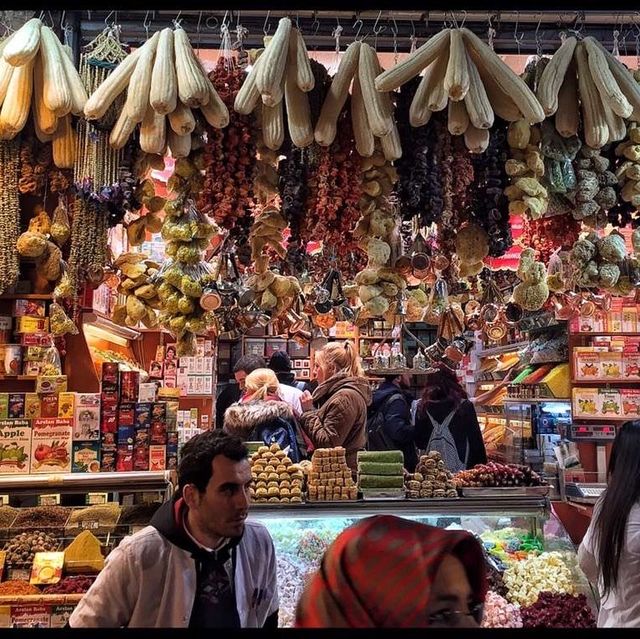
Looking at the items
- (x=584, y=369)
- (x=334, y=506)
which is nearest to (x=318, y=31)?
(x=334, y=506)

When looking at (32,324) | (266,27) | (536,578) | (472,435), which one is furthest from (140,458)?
(472,435)

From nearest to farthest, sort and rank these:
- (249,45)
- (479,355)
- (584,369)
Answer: (249,45) < (584,369) < (479,355)

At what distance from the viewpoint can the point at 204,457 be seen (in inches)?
91.7

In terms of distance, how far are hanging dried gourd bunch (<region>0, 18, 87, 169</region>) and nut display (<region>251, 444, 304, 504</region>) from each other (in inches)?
79.4

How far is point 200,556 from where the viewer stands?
2242 millimetres

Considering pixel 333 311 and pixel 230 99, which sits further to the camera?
pixel 333 311

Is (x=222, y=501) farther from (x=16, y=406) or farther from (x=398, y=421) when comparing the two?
(x=398, y=421)

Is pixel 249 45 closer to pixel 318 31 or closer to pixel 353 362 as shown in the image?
pixel 318 31

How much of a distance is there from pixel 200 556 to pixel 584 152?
242cm

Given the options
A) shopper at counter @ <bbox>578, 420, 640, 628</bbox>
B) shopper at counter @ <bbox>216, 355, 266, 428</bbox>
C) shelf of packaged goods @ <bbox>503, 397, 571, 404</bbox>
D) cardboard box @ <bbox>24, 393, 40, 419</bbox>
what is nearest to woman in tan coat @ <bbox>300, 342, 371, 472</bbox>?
shopper at counter @ <bbox>216, 355, 266, 428</bbox>

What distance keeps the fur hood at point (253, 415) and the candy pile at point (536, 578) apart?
1.97 m

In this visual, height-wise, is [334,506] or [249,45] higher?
[249,45]

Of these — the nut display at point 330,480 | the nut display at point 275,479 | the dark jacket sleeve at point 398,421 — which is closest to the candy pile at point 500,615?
the nut display at point 330,480

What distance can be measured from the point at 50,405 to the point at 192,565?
6.39ft
